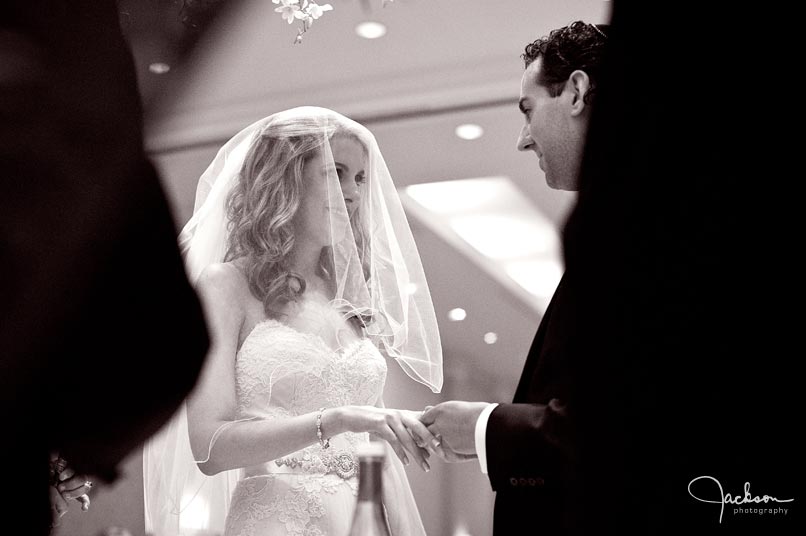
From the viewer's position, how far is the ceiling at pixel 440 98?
3.64m

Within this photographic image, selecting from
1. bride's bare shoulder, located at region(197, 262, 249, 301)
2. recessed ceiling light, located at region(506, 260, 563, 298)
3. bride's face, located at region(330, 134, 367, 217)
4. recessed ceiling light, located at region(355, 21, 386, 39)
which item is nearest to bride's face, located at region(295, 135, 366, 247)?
bride's face, located at region(330, 134, 367, 217)

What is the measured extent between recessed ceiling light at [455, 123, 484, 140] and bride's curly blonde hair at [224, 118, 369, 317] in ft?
6.11

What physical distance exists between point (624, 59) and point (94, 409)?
0.56m

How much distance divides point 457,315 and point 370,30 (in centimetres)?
130

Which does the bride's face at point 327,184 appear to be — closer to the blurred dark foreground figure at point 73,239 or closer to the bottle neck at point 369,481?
the bottle neck at point 369,481

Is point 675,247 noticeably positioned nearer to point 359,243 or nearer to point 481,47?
point 359,243

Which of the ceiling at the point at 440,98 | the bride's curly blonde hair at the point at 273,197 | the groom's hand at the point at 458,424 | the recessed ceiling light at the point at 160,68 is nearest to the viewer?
the recessed ceiling light at the point at 160,68

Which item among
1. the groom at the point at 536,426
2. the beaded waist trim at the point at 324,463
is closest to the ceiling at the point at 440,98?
the beaded waist trim at the point at 324,463

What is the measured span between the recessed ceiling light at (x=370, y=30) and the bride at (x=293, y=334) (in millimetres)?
1539

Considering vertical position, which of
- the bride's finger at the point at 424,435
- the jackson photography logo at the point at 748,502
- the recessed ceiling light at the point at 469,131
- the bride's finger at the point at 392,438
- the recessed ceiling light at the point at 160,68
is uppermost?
the recessed ceiling light at the point at 160,68

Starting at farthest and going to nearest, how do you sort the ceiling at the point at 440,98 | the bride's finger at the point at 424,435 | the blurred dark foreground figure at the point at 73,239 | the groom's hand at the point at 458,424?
the ceiling at the point at 440,98
the bride's finger at the point at 424,435
the groom's hand at the point at 458,424
the blurred dark foreground figure at the point at 73,239

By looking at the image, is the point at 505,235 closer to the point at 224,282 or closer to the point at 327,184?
the point at 327,184

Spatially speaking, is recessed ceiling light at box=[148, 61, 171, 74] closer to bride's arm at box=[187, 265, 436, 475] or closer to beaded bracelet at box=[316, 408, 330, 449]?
bride's arm at box=[187, 265, 436, 475]

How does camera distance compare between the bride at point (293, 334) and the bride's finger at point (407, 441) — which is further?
the bride at point (293, 334)
